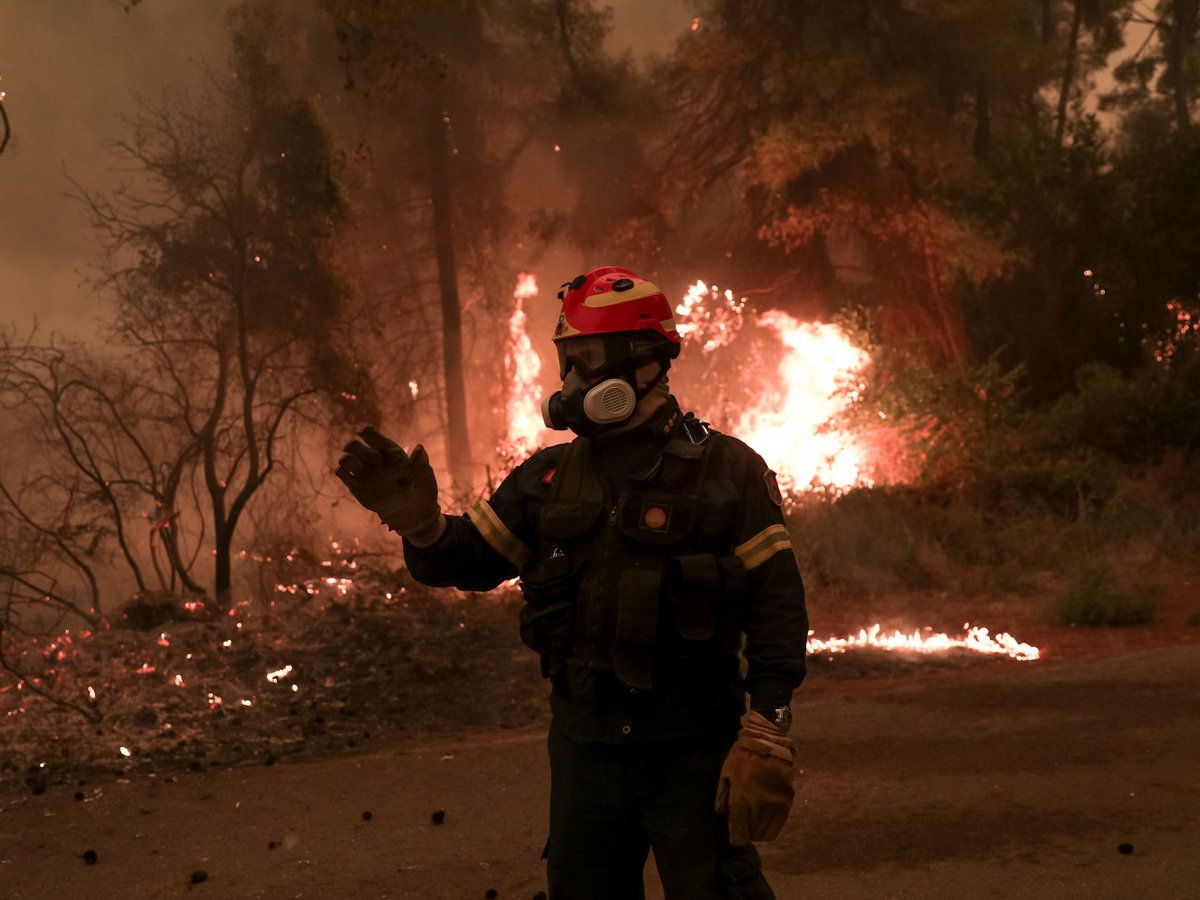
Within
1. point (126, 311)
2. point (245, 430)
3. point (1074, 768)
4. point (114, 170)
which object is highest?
point (114, 170)

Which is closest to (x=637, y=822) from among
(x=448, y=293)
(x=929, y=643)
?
(x=929, y=643)

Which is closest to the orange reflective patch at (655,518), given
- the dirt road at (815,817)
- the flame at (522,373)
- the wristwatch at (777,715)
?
the wristwatch at (777,715)

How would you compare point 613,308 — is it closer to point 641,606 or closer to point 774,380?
point 641,606

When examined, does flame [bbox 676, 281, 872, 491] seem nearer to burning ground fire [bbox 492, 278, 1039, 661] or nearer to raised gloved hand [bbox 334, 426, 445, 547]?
burning ground fire [bbox 492, 278, 1039, 661]

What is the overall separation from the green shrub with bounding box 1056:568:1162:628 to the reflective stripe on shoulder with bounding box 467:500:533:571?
26.1ft

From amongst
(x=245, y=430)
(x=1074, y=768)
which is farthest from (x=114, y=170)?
(x=1074, y=768)

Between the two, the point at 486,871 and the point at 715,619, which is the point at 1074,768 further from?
the point at 715,619

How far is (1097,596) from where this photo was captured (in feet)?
33.4

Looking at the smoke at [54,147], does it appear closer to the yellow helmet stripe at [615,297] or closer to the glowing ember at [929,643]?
the glowing ember at [929,643]

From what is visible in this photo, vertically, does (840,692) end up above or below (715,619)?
below

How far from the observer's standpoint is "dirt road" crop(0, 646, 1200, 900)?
484cm

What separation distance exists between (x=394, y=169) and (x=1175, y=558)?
11.8 metres

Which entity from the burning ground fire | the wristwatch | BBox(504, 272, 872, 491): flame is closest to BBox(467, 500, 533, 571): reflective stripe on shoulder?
the wristwatch

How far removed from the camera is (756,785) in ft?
9.61
